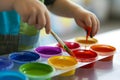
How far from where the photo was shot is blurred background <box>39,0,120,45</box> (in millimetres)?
1540

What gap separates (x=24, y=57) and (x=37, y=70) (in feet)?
0.24

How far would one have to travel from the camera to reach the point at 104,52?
62 cm

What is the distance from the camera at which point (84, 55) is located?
0.61 metres

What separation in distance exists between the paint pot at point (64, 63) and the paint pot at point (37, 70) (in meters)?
0.02

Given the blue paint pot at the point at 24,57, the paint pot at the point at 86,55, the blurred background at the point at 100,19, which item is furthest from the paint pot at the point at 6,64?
the blurred background at the point at 100,19

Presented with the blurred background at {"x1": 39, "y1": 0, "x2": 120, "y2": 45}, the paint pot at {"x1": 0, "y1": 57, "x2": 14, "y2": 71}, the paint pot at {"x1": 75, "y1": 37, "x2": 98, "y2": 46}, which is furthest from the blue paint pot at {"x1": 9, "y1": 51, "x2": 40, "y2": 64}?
the blurred background at {"x1": 39, "y1": 0, "x2": 120, "y2": 45}

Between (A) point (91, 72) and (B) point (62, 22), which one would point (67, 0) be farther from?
(B) point (62, 22)

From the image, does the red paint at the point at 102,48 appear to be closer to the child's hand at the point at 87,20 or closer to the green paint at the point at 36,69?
the child's hand at the point at 87,20

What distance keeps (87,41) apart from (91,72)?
13cm

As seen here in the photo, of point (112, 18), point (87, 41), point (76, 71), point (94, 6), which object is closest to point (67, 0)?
point (87, 41)

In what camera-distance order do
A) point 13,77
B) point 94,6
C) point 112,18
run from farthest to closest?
point 112,18
point 94,6
point 13,77

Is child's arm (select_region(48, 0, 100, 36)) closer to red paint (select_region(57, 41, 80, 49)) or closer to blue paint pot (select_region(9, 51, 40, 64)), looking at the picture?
red paint (select_region(57, 41, 80, 49))

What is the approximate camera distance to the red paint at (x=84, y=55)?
1.92ft

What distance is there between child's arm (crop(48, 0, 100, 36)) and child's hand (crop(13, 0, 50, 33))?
7.7 inches
